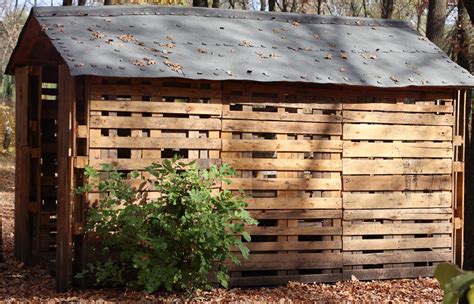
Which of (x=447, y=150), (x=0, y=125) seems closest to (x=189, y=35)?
(x=447, y=150)

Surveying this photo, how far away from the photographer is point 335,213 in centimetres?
903

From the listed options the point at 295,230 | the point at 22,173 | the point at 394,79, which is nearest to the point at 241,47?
the point at 394,79

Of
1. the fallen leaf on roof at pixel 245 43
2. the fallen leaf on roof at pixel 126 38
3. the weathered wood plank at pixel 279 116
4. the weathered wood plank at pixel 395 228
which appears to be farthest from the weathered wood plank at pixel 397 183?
the fallen leaf on roof at pixel 126 38

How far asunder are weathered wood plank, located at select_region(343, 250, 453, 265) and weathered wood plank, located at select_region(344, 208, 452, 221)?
0.44 m

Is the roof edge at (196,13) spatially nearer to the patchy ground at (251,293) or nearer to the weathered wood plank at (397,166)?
the weathered wood plank at (397,166)

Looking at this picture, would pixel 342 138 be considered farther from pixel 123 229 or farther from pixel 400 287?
pixel 123 229

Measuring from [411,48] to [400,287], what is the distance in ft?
10.8

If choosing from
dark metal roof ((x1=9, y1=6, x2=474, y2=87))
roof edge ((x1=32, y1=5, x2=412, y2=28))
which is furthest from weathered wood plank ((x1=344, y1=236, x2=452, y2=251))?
roof edge ((x1=32, y1=5, x2=412, y2=28))

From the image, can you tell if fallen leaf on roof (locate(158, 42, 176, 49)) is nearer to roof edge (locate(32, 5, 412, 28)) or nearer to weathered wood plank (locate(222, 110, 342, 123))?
roof edge (locate(32, 5, 412, 28))

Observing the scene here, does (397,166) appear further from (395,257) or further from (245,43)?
(245,43)

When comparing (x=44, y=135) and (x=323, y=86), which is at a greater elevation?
(x=323, y=86)

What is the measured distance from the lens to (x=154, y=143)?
8172mm

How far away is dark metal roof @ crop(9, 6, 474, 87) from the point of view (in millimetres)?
8188

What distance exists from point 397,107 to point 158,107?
305 cm
